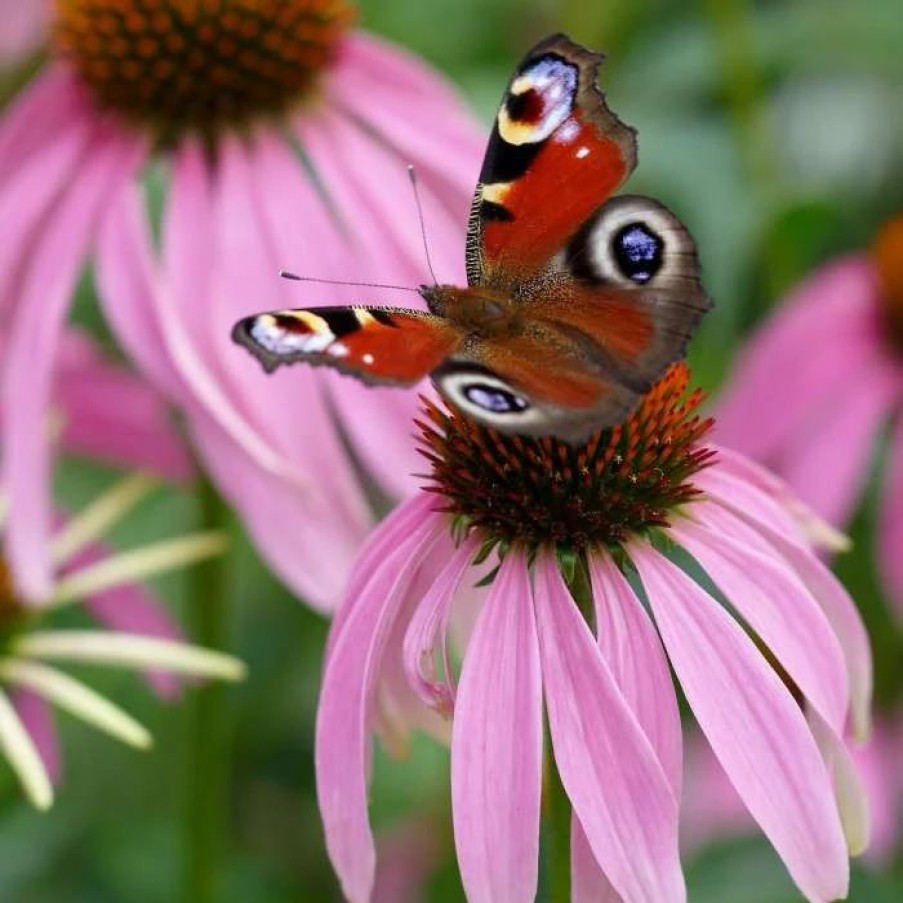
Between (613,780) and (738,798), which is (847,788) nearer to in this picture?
(613,780)

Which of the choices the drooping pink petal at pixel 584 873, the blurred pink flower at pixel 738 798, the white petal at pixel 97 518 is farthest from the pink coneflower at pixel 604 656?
the blurred pink flower at pixel 738 798

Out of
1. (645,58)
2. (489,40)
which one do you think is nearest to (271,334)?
(645,58)

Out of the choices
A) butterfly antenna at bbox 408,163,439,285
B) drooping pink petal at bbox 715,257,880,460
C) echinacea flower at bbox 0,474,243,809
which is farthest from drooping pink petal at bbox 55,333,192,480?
drooping pink petal at bbox 715,257,880,460

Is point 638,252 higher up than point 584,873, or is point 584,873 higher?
point 638,252

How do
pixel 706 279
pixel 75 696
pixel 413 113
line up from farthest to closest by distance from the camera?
pixel 706 279 < pixel 413 113 < pixel 75 696

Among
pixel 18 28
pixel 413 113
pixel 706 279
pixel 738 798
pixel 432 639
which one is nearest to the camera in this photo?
pixel 432 639

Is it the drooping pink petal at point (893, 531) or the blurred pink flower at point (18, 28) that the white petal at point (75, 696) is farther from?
the blurred pink flower at point (18, 28)

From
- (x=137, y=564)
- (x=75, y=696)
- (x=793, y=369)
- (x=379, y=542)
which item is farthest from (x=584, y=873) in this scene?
(x=793, y=369)

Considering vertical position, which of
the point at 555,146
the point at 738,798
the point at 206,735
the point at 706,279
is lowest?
the point at 738,798
